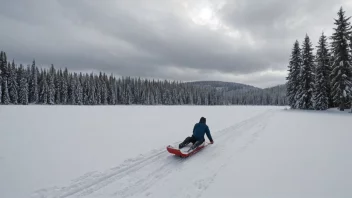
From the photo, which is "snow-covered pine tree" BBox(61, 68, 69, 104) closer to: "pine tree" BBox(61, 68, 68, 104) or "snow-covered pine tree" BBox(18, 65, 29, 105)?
"pine tree" BBox(61, 68, 68, 104)

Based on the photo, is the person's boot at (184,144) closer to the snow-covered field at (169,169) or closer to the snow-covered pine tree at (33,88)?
the snow-covered field at (169,169)

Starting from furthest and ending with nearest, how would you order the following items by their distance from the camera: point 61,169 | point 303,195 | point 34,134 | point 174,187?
point 34,134
point 61,169
point 174,187
point 303,195

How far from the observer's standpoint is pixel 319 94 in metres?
34.9

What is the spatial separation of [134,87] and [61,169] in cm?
8939

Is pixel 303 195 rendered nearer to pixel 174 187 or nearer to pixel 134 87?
pixel 174 187

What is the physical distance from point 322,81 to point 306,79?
3920 millimetres

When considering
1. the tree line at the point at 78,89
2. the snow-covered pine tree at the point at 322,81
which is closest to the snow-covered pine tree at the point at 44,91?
the tree line at the point at 78,89

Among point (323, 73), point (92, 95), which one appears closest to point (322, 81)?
point (323, 73)

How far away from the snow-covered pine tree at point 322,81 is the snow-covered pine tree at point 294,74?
16.4 ft

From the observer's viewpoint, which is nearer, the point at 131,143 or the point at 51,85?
the point at 131,143

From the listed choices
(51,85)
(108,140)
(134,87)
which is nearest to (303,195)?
(108,140)

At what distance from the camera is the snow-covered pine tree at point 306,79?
38.1 m

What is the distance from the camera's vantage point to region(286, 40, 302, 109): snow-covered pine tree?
41562mm

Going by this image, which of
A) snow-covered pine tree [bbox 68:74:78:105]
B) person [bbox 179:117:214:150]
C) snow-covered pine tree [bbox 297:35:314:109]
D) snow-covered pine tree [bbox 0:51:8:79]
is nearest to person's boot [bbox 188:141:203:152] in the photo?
person [bbox 179:117:214:150]
